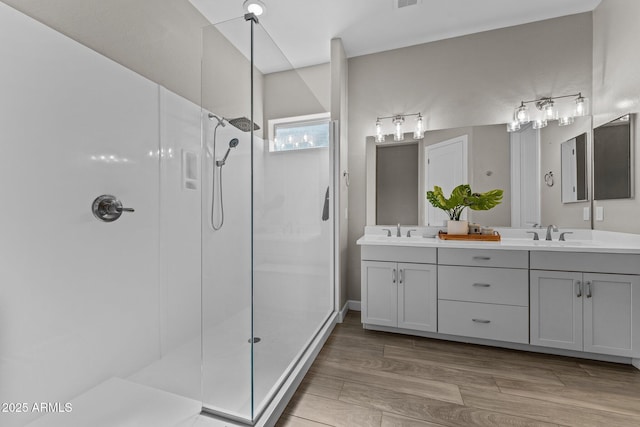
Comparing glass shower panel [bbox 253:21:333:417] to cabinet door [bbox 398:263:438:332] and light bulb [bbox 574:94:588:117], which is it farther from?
light bulb [bbox 574:94:588:117]

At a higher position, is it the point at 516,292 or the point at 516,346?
the point at 516,292

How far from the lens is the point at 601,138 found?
217 centimetres

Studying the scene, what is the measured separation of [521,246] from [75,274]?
2.64 meters

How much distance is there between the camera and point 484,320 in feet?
6.71

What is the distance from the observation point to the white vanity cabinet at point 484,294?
1.98 metres

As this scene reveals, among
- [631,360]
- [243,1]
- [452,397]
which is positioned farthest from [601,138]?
[243,1]

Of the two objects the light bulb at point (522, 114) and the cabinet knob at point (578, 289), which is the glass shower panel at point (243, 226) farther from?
the light bulb at point (522, 114)

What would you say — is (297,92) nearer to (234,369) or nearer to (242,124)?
(242,124)

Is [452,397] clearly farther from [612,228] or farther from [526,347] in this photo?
[612,228]

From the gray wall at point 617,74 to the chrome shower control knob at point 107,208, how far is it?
10.4 feet

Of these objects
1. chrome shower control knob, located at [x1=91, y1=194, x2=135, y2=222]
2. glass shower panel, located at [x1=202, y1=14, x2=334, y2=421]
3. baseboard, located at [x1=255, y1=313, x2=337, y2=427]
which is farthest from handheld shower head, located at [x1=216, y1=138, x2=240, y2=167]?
baseboard, located at [x1=255, y1=313, x2=337, y2=427]

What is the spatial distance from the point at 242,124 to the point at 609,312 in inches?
98.7

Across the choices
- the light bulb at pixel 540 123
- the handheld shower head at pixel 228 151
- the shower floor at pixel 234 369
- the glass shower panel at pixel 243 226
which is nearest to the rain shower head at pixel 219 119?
the glass shower panel at pixel 243 226

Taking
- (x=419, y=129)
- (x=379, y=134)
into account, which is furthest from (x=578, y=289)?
(x=379, y=134)
